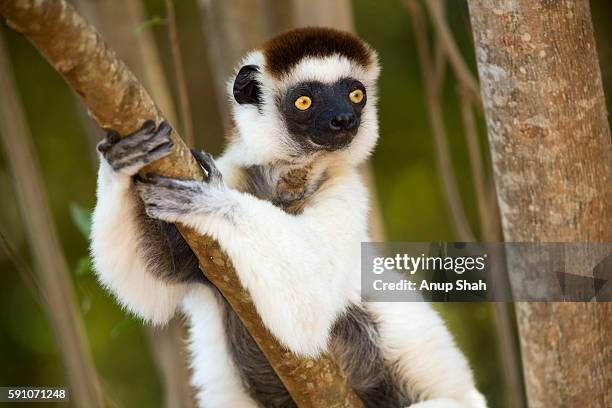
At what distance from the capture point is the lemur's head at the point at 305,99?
2.99 m

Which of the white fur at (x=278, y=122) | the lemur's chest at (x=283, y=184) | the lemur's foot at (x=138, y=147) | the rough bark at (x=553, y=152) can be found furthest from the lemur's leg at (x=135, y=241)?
the rough bark at (x=553, y=152)

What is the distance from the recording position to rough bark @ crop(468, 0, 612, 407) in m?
2.56

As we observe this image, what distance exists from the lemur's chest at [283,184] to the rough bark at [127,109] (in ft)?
2.00

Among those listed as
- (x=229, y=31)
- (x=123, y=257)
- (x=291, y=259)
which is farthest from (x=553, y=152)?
(x=229, y=31)

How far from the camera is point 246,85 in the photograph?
312 cm

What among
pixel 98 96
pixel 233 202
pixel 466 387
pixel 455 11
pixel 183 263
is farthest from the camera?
pixel 455 11

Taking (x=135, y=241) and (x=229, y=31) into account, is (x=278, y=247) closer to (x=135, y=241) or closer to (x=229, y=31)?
(x=135, y=241)

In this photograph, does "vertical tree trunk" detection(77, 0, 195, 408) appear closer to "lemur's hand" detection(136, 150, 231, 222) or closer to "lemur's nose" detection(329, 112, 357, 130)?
"lemur's nose" detection(329, 112, 357, 130)

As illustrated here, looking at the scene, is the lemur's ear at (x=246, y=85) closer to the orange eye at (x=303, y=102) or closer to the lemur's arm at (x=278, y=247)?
the orange eye at (x=303, y=102)

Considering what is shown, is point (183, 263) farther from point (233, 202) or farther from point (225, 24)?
point (225, 24)

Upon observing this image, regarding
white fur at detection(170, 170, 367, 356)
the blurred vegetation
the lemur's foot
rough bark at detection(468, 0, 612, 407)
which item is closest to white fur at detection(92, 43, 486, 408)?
white fur at detection(170, 170, 367, 356)

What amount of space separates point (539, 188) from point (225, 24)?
6.79 feet

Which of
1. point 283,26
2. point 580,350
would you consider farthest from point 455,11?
point 580,350

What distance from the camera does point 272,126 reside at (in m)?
3.08
